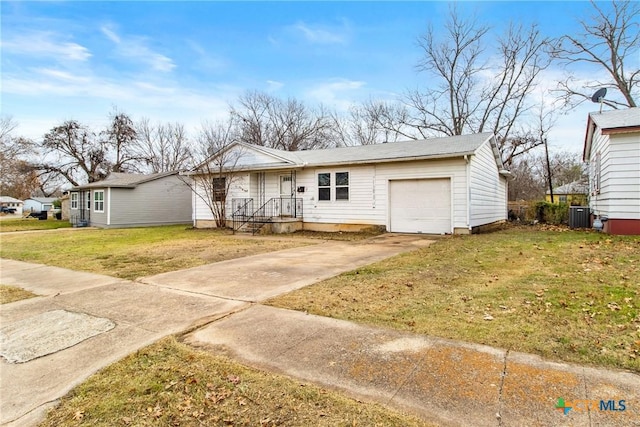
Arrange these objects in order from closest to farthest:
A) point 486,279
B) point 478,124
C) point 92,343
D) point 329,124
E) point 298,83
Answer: point 92,343 < point 486,279 < point 298,83 < point 478,124 < point 329,124

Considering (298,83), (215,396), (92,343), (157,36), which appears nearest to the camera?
(215,396)

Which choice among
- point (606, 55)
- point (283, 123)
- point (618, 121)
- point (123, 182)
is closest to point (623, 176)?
point (618, 121)

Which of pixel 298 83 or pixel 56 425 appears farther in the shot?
pixel 298 83

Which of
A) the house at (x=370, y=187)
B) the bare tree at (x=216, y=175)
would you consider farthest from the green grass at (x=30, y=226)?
the house at (x=370, y=187)

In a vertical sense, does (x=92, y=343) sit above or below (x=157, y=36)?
below

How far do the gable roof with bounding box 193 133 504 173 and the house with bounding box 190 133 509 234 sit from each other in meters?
0.04

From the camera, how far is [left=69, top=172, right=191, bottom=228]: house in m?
20.8

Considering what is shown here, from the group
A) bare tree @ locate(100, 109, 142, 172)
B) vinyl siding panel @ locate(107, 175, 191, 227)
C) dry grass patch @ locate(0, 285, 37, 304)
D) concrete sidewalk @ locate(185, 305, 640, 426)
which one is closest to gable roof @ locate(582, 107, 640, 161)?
concrete sidewalk @ locate(185, 305, 640, 426)

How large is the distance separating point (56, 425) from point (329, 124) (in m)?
31.7

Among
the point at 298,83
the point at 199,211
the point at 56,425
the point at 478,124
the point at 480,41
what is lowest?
the point at 56,425

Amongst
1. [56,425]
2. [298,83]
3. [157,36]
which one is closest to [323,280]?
[56,425]

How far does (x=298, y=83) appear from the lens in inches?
1005

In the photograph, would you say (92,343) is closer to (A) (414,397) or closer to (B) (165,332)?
(B) (165,332)

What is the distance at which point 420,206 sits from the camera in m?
12.8
